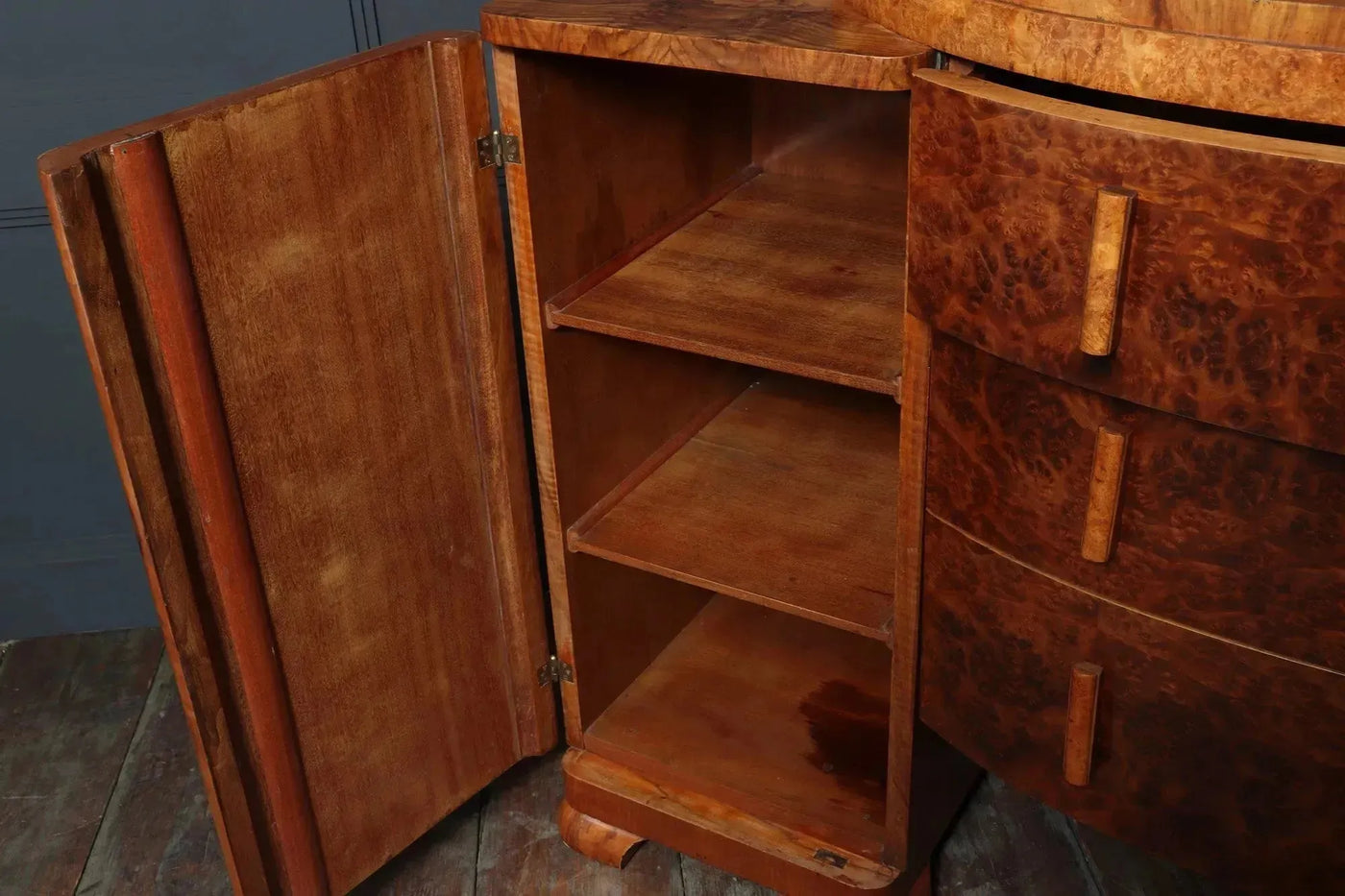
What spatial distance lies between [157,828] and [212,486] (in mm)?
707

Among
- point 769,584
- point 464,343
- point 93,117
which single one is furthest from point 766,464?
point 93,117

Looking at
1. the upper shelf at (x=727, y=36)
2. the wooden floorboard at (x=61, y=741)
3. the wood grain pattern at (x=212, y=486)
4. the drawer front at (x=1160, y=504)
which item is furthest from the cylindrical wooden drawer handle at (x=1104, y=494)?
the wooden floorboard at (x=61, y=741)

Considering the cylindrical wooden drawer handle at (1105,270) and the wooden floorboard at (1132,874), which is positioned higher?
the cylindrical wooden drawer handle at (1105,270)

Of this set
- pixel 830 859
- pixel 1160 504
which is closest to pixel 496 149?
pixel 1160 504

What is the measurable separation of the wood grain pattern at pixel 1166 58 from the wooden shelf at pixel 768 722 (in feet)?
2.63

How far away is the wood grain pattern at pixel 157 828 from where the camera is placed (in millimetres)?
1510

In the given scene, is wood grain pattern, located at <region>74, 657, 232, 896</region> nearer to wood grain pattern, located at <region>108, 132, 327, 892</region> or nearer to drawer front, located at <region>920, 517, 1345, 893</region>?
wood grain pattern, located at <region>108, 132, 327, 892</region>

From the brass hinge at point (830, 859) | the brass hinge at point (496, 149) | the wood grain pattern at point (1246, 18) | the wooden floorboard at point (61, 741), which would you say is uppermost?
the wood grain pattern at point (1246, 18)

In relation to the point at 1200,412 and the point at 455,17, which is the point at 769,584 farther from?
the point at 455,17

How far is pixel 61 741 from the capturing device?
1.73 m

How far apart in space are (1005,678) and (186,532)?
2.14 feet

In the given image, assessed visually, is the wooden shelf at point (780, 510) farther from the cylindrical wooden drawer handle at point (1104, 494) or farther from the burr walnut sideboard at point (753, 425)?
the cylindrical wooden drawer handle at point (1104, 494)

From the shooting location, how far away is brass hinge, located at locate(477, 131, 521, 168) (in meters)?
1.17

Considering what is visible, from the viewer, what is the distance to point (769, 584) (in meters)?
1.27
